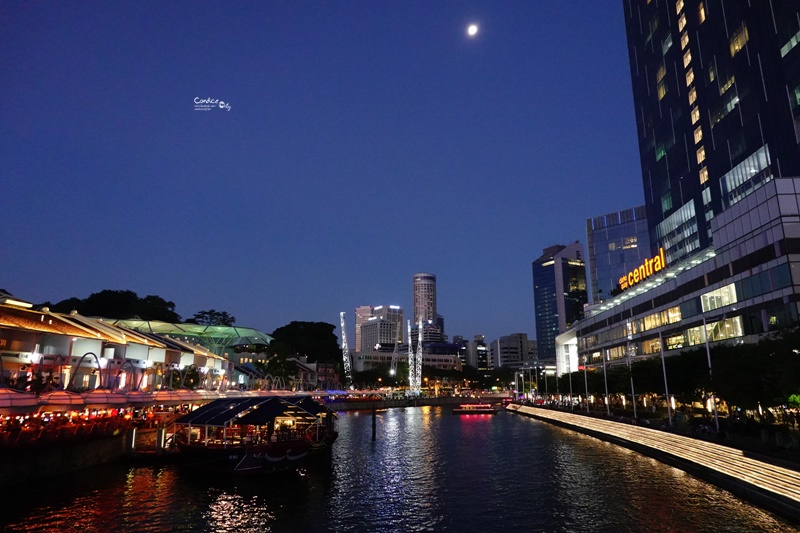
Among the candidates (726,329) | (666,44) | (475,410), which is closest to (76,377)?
(726,329)

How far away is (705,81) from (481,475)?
112392 millimetres

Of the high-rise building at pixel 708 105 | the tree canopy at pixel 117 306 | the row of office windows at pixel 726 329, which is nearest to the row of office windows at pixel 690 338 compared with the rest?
the row of office windows at pixel 726 329

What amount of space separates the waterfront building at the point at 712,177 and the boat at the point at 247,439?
4575 cm

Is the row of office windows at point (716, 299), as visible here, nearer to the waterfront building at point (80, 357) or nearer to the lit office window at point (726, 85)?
the lit office window at point (726, 85)

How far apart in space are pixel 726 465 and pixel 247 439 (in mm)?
39390

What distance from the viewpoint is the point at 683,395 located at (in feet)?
228

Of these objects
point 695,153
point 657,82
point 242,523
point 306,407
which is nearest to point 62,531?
point 242,523

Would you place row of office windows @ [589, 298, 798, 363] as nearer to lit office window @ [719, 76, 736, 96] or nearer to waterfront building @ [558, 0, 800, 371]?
waterfront building @ [558, 0, 800, 371]

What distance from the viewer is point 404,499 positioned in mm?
36562

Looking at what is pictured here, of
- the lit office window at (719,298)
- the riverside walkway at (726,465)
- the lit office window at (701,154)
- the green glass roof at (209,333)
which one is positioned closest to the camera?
the riverside walkway at (726,465)

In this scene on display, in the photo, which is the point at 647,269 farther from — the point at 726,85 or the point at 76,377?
the point at 76,377

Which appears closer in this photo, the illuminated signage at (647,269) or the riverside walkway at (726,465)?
the riverside walkway at (726,465)

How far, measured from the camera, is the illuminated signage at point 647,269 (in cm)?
11469

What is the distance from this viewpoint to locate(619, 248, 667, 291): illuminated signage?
376 feet
